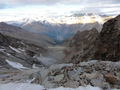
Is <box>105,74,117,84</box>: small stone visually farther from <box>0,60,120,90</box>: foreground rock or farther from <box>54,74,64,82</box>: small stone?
<box>54,74,64,82</box>: small stone

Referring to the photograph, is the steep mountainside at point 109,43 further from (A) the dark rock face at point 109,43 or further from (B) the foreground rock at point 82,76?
(B) the foreground rock at point 82,76

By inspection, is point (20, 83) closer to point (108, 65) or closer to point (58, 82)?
point (58, 82)

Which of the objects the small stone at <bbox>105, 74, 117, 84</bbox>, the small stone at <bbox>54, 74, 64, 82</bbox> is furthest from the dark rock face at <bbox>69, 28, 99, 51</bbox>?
the small stone at <bbox>105, 74, 117, 84</bbox>

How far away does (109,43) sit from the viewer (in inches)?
1439

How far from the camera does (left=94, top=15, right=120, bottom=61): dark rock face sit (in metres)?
33.0

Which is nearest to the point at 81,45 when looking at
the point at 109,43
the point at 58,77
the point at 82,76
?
the point at 109,43

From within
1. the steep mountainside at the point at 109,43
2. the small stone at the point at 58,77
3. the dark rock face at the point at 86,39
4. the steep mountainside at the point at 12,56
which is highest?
the small stone at the point at 58,77

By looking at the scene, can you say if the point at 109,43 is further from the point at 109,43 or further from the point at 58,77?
the point at 58,77

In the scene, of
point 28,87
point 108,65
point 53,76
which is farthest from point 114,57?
point 28,87

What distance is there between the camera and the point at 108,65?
1514 cm

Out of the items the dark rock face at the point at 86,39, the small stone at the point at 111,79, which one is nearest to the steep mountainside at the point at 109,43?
the small stone at the point at 111,79

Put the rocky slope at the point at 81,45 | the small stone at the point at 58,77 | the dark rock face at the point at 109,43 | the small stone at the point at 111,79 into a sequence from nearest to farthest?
the small stone at the point at 111,79, the small stone at the point at 58,77, the dark rock face at the point at 109,43, the rocky slope at the point at 81,45

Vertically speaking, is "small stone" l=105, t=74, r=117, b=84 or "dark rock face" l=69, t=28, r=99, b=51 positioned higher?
"small stone" l=105, t=74, r=117, b=84

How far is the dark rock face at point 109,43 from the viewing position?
33.0m
